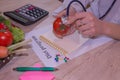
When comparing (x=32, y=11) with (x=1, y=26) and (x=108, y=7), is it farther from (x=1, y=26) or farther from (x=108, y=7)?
(x=108, y=7)

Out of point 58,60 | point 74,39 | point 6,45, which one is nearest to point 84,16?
point 74,39

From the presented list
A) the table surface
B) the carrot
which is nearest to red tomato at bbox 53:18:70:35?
the table surface

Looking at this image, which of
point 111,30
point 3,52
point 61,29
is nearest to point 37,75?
point 3,52

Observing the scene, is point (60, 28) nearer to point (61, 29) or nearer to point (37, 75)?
point (61, 29)

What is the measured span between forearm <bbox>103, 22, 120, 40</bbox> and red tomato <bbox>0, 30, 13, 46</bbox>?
1.32ft

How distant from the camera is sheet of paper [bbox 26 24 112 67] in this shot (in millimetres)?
837

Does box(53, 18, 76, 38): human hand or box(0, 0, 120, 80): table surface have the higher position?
box(53, 18, 76, 38): human hand

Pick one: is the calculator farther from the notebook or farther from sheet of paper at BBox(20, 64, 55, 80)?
sheet of paper at BBox(20, 64, 55, 80)

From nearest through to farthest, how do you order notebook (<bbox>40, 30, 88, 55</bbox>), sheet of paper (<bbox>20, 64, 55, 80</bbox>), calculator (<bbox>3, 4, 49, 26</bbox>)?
1. sheet of paper (<bbox>20, 64, 55, 80</bbox>)
2. notebook (<bbox>40, 30, 88, 55</bbox>)
3. calculator (<bbox>3, 4, 49, 26</bbox>)

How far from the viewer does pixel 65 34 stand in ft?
3.11

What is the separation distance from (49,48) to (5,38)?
0.19 m

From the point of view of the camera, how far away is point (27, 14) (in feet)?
3.54

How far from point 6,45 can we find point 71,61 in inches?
10.0

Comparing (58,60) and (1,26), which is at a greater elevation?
(1,26)
